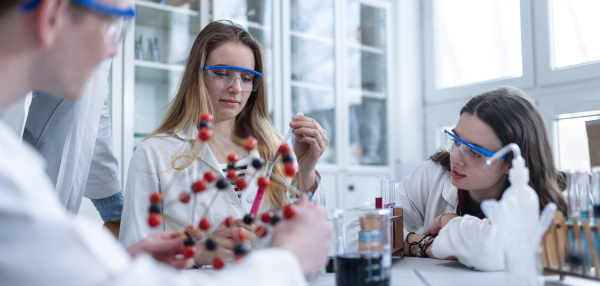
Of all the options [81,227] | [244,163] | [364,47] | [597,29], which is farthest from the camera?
[364,47]

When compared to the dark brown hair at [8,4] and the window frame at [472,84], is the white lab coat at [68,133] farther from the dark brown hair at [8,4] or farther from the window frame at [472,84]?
the window frame at [472,84]

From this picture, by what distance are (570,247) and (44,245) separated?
37.8 inches

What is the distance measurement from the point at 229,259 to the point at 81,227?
1.52ft

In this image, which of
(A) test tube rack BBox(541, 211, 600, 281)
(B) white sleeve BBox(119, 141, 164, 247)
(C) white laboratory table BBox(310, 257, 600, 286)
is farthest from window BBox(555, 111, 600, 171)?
(B) white sleeve BBox(119, 141, 164, 247)

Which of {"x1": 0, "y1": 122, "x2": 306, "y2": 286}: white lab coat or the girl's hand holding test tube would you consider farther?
the girl's hand holding test tube

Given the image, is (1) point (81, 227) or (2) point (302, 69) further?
(2) point (302, 69)

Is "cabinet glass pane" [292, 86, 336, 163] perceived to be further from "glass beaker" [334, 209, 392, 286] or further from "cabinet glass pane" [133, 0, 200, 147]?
"glass beaker" [334, 209, 392, 286]

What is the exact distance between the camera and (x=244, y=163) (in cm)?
180

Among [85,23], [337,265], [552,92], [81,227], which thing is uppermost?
[552,92]

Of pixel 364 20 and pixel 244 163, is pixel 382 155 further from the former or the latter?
pixel 244 163

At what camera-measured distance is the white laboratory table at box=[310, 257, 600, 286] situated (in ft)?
3.43

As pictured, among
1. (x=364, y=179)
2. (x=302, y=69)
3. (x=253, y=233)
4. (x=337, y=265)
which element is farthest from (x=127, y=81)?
(x=337, y=265)

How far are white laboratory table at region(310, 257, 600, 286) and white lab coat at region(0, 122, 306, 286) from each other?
542 millimetres

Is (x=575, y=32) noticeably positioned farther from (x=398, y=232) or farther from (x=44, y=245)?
(x=44, y=245)
